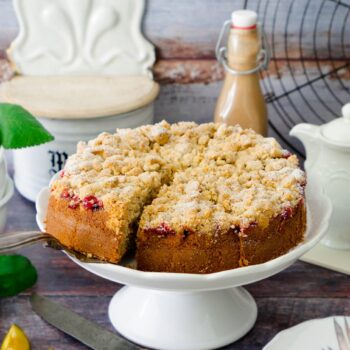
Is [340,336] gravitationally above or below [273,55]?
below

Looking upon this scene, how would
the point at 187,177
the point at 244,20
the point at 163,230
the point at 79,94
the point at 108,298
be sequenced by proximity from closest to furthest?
1. the point at 163,230
2. the point at 187,177
3. the point at 108,298
4. the point at 244,20
5. the point at 79,94

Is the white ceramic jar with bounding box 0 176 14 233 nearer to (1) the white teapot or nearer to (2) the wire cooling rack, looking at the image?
(1) the white teapot

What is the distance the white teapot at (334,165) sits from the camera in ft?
4.18

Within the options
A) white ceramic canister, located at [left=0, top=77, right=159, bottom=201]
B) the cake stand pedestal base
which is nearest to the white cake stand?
the cake stand pedestal base

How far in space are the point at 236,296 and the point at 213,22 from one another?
0.65 meters

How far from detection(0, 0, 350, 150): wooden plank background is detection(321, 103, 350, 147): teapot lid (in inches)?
13.6

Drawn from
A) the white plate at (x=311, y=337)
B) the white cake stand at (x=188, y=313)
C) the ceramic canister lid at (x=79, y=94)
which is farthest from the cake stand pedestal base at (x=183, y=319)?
the ceramic canister lid at (x=79, y=94)

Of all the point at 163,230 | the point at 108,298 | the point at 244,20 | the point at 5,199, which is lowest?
the point at 108,298

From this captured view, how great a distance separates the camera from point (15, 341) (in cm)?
108

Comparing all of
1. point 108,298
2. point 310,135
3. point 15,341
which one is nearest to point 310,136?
point 310,135

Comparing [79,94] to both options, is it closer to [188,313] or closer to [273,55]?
[273,55]

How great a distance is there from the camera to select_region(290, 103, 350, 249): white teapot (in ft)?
4.18

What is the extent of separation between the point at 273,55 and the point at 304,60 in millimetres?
68

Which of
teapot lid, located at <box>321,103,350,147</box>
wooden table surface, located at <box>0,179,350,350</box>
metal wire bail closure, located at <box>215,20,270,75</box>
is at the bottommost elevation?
wooden table surface, located at <box>0,179,350,350</box>
